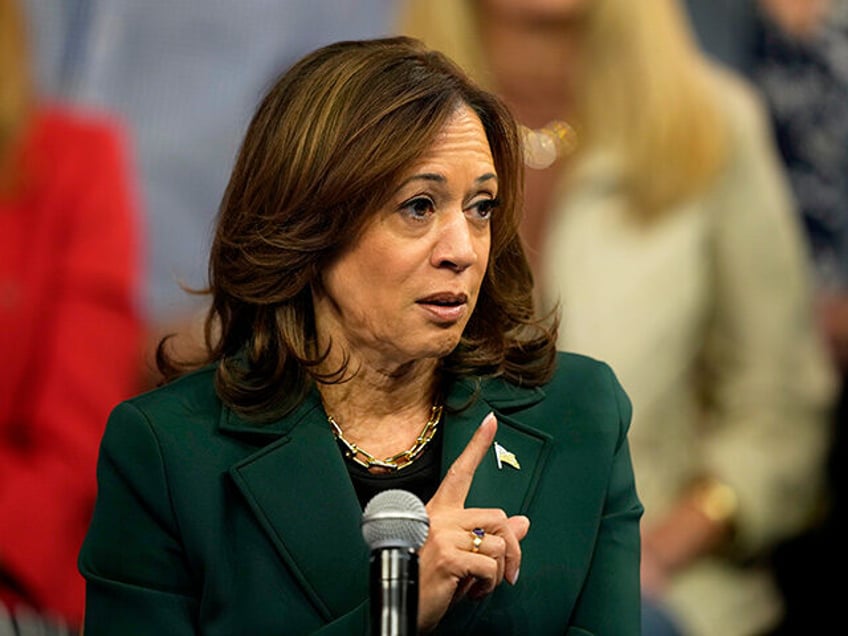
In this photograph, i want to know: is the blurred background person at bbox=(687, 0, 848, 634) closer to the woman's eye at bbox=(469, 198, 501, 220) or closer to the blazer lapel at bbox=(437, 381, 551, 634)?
the blazer lapel at bbox=(437, 381, 551, 634)

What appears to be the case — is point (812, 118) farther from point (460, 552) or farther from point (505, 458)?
point (460, 552)

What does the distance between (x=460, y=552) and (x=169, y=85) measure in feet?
7.31

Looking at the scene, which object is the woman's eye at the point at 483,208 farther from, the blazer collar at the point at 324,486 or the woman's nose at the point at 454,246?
the blazer collar at the point at 324,486

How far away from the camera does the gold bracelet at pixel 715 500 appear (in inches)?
150

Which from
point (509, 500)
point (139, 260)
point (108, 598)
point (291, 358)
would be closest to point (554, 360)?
point (509, 500)

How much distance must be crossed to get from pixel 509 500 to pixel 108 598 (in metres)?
0.57

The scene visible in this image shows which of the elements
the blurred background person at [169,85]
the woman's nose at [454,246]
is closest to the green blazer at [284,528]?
the woman's nose at [454,246]

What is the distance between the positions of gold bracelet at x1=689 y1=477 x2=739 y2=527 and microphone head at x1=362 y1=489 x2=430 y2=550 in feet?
7.46

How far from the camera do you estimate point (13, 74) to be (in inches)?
147

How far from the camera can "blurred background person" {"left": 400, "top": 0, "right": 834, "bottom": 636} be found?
379 cm

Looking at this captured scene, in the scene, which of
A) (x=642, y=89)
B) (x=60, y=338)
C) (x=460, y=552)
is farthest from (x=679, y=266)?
(x=460, y=552)

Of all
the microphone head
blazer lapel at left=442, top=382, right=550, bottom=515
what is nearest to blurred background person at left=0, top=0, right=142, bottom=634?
blazer lapel at left=442, top=382, right=550, bottom=515

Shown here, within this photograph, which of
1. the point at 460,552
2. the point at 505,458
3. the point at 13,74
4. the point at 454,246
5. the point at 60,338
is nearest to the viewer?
the point at 460,552

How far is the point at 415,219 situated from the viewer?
6.69 feet
